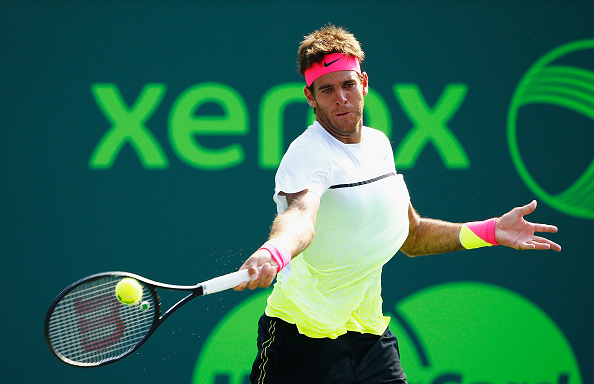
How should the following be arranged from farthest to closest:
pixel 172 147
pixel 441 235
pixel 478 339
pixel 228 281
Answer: pixel 478 339, pixel 172 147, pixel 441 235, pixel 228 281

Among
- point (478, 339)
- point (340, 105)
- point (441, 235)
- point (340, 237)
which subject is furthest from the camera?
point (478, 339)

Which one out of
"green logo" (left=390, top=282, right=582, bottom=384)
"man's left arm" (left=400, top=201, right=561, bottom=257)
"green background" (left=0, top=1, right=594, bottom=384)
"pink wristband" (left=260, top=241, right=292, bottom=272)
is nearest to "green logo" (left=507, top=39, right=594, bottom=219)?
"green background" (left=0, top=1, right=594, bottom=384)

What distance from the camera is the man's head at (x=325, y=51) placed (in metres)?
2.98

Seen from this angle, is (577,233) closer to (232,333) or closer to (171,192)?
(232,333)

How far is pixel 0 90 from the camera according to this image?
444cm

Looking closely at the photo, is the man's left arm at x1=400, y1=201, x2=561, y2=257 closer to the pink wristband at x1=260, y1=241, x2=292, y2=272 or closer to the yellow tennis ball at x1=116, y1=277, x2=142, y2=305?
the pink wristband at x1=260, y1=241, x2=292, y2=272

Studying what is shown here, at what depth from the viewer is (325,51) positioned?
9.75ft

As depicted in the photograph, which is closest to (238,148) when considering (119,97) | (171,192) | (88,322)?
(171,192)

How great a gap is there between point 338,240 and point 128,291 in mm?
803

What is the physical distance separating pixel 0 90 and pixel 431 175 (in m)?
2.64

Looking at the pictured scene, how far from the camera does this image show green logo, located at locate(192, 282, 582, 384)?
182 inches

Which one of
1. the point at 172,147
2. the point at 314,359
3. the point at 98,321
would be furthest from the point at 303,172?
the point at 172,147

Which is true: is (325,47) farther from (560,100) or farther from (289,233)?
(560,100)

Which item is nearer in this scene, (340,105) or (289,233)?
(289,233)
